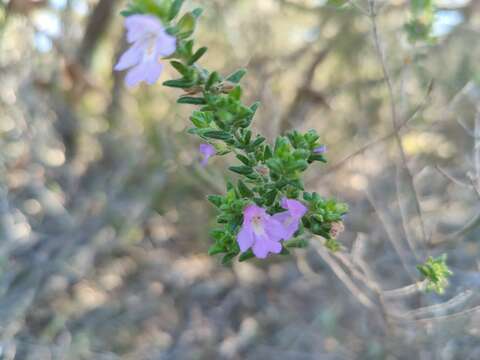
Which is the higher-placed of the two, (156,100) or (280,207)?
(156,100)

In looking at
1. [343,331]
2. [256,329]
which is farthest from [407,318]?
[256,329]

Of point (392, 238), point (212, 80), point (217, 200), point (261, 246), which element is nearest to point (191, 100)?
point (212, 80)

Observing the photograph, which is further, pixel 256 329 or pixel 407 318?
pixel 256 329

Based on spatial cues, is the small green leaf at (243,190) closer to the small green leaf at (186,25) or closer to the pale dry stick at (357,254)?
the small green leaf at (186,25)

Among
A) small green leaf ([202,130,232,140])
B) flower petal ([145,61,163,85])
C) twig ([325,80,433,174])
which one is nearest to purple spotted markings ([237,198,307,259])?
small green leaf ([202,130,232,140])

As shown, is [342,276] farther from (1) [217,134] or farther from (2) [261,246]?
(1) [217,134]

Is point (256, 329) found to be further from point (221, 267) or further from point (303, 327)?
point (221, 267)

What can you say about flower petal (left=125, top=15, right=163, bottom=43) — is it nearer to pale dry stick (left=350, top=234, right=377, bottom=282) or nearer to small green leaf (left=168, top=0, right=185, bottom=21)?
small green leaf (left=168, top=0, right=185, bottom=21)

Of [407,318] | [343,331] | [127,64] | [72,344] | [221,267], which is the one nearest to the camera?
[127,64]
